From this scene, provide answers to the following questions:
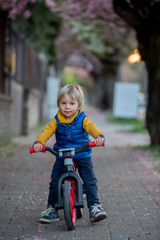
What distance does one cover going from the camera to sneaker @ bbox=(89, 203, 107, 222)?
440 centimetres

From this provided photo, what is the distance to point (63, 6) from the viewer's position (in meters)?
15.8

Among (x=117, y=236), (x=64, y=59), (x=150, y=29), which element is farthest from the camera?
(x=64, y=59)

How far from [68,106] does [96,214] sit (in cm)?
110

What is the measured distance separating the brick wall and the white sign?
12130 millimetres

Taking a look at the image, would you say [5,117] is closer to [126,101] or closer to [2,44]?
[2,44]

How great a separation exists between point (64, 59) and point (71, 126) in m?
32.8

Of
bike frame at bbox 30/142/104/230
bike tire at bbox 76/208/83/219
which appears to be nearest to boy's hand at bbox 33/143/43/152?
bike frame at bbox 30/142/104/230

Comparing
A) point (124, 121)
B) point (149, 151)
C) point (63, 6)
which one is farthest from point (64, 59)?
point (149, 151)

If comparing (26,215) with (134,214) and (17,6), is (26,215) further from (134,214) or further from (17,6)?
(17,6)

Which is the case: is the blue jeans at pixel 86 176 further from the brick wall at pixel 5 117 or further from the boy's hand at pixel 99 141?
the brick wall at pixel 5 117

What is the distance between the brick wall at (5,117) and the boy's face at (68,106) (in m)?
6.66

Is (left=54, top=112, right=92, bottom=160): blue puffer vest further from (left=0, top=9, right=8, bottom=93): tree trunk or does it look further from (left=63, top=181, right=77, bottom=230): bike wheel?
(left=0, top=9, right=8, bottom=93): tree trunk

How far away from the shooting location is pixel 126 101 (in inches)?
930

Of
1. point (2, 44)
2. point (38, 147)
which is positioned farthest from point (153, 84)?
point (38, 147)
